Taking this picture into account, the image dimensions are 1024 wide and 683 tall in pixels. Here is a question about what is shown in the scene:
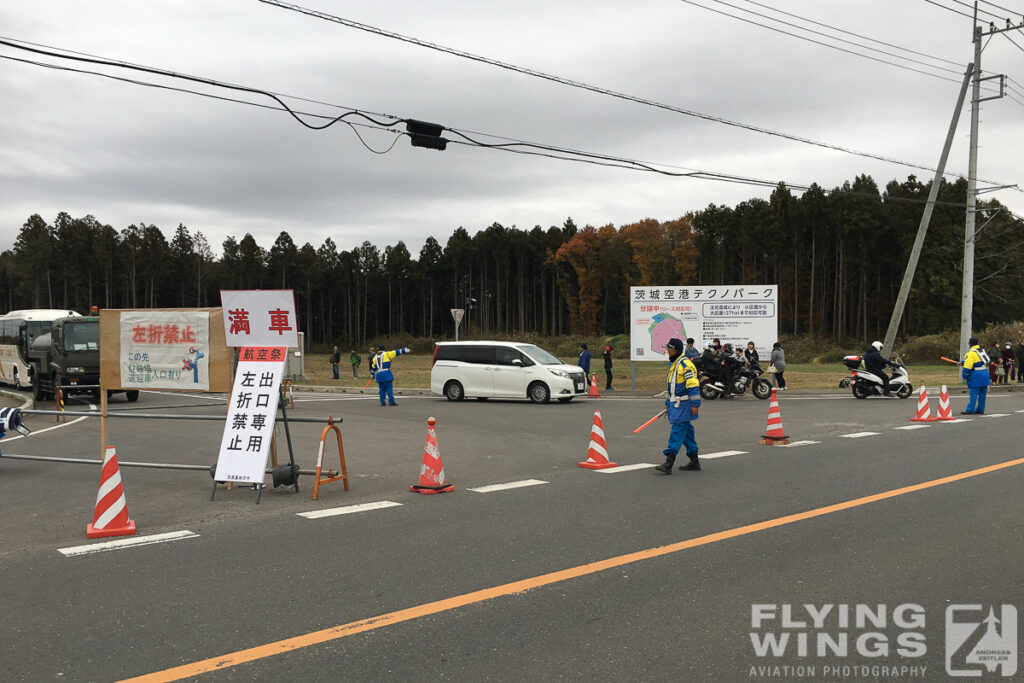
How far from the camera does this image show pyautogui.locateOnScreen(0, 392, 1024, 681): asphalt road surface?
416 cm

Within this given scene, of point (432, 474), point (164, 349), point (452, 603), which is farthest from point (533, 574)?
point (164, 349)

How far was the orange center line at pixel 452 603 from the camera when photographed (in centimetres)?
408

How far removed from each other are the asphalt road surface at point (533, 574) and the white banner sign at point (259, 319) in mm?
1750

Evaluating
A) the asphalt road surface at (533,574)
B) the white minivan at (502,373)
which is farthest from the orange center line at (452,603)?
the white minivan at (502,373)

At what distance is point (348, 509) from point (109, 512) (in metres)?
2.15

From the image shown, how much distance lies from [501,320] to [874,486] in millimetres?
102340

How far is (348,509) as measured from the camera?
8062 millimetres

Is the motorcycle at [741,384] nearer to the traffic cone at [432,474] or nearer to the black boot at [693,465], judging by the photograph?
the black boot at [693,465]

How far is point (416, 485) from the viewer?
30.0ft

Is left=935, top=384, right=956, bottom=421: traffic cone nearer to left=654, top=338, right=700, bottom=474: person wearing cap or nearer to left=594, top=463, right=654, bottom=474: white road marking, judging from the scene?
left=594, top=463, right=654, bottom=474: white road marking

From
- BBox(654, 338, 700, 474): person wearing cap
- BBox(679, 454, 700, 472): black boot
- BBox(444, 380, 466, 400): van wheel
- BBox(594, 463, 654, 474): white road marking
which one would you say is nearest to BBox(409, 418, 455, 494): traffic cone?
BBox(594, 463, 654, 474): white road marking

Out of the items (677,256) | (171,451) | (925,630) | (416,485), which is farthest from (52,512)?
(677,256)

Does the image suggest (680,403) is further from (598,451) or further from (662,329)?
(662,329)

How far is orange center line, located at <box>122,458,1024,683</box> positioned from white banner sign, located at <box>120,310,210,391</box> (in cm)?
523
